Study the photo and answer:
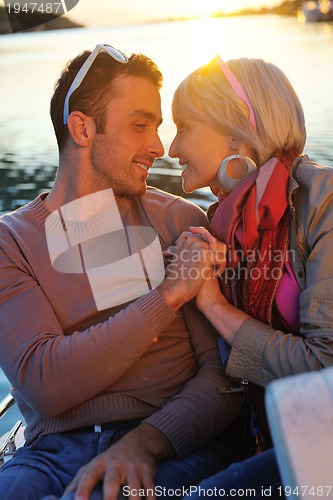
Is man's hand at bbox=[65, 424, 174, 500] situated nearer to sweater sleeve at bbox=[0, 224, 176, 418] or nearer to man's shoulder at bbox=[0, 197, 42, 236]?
sweater sleeve at bbox=[0, 224, 176, 418]

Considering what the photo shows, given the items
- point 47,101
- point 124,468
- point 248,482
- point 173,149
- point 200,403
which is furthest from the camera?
point 47,101

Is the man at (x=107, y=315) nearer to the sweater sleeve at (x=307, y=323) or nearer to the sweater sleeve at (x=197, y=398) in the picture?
the sweater sleeve at (x=197, y=398)

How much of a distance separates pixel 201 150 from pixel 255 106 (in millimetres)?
215

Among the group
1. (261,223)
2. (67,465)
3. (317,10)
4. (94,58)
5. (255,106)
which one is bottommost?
(317,10)

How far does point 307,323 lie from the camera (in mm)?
1779

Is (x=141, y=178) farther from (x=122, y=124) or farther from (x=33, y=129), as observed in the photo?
(x=33, y=129)

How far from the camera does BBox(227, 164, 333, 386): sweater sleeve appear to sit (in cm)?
174

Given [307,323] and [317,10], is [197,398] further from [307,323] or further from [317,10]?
[317,10]

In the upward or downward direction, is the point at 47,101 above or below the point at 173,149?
below

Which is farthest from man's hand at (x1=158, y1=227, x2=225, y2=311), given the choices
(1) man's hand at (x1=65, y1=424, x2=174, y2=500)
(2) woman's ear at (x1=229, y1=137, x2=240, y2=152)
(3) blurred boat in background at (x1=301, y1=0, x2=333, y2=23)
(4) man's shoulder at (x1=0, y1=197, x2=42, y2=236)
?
(3) blurred boat in background at (x1=301, y1=0, x2=333, y2=23)

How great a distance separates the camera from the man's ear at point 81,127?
231cm

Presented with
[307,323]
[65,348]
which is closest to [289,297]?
[307,323]

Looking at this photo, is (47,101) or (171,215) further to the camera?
(47,101)

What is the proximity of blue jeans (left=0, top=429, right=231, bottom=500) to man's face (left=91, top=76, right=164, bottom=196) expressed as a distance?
2.64 ft
